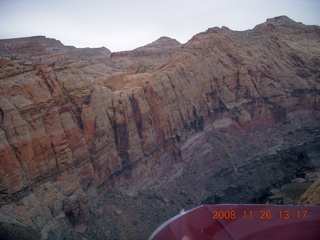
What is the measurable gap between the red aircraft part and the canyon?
258 inches

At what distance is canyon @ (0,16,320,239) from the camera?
17.5 meters

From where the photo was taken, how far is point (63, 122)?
19.8 meters

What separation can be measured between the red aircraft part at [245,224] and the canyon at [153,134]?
6543mm

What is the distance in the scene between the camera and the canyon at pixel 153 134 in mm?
17469

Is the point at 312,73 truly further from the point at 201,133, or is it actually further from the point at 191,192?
A: the point at 191,192

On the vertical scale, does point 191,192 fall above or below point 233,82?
below

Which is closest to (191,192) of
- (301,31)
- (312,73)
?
(312,73)

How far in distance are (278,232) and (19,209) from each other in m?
12.0
